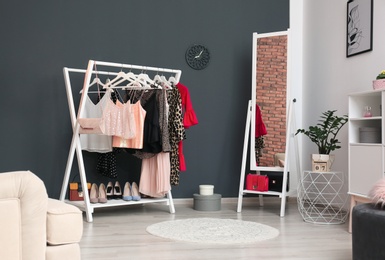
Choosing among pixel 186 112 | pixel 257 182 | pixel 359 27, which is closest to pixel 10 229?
pixel 186 112

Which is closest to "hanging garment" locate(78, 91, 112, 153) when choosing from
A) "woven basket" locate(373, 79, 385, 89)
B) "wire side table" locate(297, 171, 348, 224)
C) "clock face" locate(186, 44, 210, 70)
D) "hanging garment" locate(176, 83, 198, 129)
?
"hanging garment" locate(176, 83, 198, 129)

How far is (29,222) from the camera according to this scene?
2025 millimetres

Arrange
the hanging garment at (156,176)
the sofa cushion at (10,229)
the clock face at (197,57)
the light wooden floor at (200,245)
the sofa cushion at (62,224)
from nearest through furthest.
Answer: the sofa cushion at (10,229) < the sofa cushion at (62,224) < the light wooden floor at (200,245) < the hanging garment at (156,176) < the clock face at (197,57)

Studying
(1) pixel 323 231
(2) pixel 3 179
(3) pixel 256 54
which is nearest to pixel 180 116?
(3) pixel 256 54

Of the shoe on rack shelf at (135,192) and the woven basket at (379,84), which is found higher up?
the woven basket at (379,84)

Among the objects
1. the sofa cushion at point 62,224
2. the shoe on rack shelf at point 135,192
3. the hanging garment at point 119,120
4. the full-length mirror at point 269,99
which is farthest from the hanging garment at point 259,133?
the sofa cushion at point 62,224

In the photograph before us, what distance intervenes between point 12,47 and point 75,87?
0.72 meters

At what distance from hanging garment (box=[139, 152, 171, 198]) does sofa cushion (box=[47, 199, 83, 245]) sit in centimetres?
244

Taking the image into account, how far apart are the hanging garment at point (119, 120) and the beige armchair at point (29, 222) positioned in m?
2.19

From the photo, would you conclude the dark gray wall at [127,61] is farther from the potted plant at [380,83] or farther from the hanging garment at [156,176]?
the potted plant at [380,83]

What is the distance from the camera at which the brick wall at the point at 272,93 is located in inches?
202

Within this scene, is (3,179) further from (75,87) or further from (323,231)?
(75,87)

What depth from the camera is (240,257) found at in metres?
3.11

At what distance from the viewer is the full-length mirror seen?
16.8 feet
